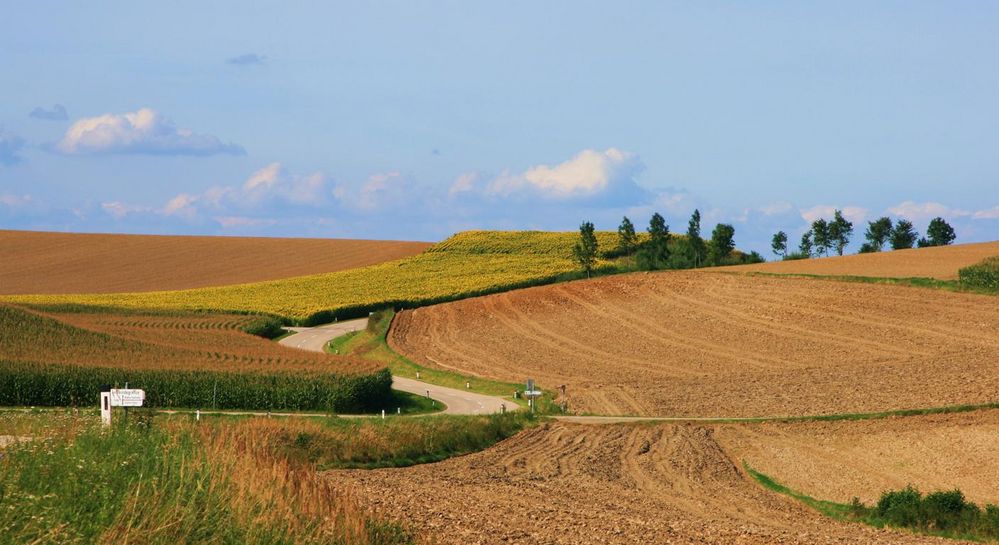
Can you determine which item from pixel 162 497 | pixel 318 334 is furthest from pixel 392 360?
pixel 162 497

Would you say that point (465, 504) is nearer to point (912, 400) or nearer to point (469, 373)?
point (912, 400)

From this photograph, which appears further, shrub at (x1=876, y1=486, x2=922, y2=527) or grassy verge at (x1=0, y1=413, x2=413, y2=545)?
shrub at (x1=876, y1=486, x2=922, y2=527)

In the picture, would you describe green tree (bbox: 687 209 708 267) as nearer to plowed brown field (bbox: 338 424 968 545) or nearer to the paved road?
the paved road

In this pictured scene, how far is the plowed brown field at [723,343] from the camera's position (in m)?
55.2

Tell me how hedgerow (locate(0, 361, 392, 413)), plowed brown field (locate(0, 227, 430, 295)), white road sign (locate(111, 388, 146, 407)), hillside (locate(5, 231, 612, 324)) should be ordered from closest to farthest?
white road sign (locate(111, 388, 146, 407)), hedgerow (locate(0, 361, 392, 413)), hillside (locate(5, 231, 612, 324)), plowed brown field (locate(0, 227, 430, 295))

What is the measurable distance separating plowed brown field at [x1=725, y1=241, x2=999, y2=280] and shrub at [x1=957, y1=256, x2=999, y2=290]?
1276mm

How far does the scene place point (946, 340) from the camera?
66125mm

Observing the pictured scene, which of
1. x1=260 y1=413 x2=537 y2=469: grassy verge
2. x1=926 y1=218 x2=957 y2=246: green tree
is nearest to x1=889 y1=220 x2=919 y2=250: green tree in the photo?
x1=926 y1=218 x2=957 y2=246: green tree

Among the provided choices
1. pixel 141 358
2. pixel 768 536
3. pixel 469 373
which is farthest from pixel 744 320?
pixel 768 536

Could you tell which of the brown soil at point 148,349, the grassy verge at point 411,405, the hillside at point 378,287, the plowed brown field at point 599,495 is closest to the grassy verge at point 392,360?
the grassy verge at point 411,405

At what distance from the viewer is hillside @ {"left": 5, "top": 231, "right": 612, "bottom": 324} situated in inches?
3994

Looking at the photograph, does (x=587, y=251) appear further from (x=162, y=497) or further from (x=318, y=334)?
(x=162, y=497)

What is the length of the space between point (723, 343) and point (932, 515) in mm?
44238

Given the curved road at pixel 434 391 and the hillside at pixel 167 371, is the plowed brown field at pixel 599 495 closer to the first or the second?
the curved road at pixel 434 391
